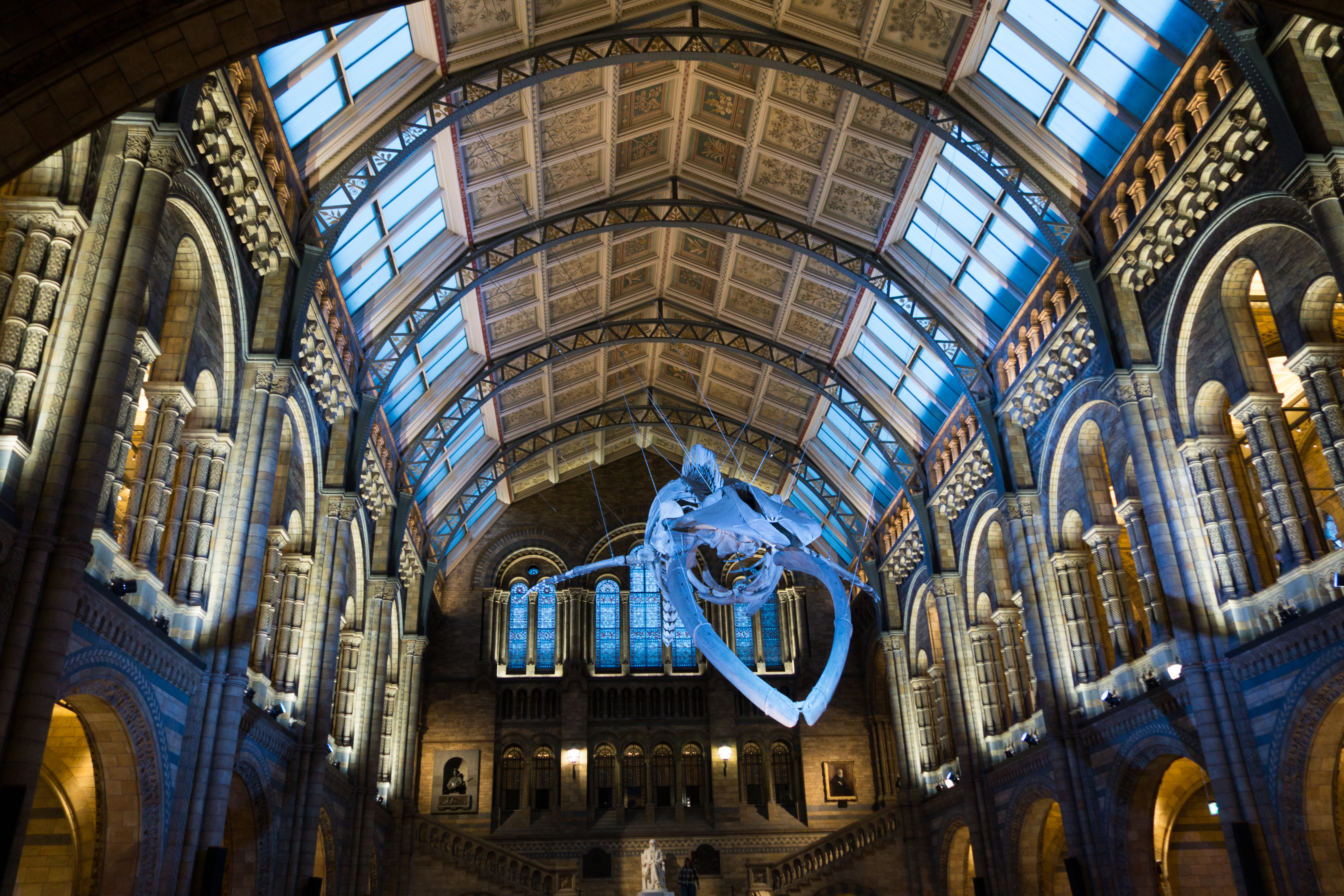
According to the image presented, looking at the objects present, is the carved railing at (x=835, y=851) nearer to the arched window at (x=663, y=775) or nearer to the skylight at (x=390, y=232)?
the arched window at (x=663, y=775)

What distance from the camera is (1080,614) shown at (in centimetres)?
2366

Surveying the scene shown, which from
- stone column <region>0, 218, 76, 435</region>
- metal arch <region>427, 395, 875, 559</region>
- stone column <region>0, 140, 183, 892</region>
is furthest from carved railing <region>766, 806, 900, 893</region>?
stone column <region>0, 218, 76, 435</region>

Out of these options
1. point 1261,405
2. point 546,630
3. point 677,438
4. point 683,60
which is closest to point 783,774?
point 546,630

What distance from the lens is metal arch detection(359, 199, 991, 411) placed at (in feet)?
86.6

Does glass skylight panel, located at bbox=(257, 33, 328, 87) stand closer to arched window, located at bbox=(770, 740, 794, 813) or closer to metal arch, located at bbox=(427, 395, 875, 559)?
metal arch, located at bbox=(427, 395, 875, 559)

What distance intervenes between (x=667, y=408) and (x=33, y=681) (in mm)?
29094

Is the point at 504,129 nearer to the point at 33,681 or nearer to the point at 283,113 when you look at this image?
the point at 283,113

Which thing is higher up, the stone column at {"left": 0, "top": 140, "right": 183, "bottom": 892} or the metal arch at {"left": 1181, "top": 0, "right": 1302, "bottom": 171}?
the metal arch at {"left": 1181, "top": 0, "right": 1302, "bottom": 171}

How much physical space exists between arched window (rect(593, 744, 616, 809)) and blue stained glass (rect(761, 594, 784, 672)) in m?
7.23

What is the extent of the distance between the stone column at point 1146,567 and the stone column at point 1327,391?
4.46 metres

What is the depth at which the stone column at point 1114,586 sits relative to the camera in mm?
21703

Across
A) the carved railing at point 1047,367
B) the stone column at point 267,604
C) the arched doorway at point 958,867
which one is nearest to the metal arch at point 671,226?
the carved railing at point 1047,367

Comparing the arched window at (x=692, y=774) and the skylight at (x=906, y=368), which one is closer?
the skylight at (x=906, y=368)

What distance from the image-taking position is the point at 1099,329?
20.8 meters
